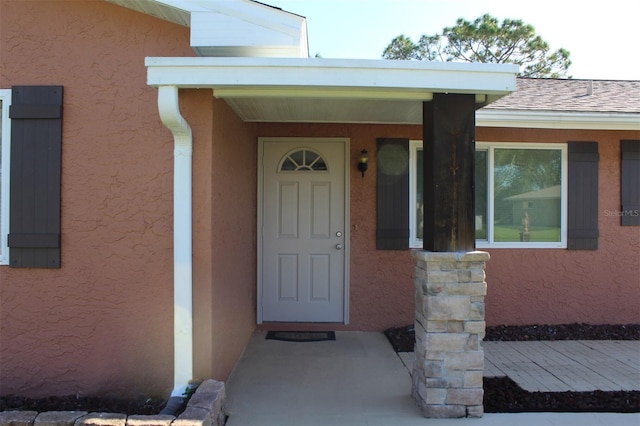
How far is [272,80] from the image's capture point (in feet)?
9.71

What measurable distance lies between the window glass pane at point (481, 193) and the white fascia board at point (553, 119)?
1.62 feet

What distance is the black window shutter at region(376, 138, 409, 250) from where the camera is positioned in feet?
16.9

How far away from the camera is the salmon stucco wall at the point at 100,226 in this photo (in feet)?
10.8

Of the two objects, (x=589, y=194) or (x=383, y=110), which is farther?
(x=589, y=194)

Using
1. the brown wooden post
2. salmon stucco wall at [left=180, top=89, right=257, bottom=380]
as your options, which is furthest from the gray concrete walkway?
the brown wooden post

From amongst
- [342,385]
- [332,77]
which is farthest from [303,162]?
[342,385]

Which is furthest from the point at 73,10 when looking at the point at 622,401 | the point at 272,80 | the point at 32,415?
the point at 622,401

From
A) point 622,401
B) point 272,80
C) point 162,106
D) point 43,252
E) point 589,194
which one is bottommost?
point 622,401

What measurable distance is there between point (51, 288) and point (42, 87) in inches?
63.6

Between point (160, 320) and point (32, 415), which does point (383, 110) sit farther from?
point (32, 415)

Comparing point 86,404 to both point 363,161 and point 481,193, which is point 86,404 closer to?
point 363,161

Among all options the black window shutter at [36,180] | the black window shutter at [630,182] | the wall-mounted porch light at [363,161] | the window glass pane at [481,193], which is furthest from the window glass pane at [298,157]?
the black window shutter at [630,182]

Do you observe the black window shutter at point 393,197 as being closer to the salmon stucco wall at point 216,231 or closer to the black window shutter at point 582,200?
the salmon stucco wall at point 216,231

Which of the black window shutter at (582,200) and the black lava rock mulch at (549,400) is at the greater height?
the black window shutter at (582,200)
